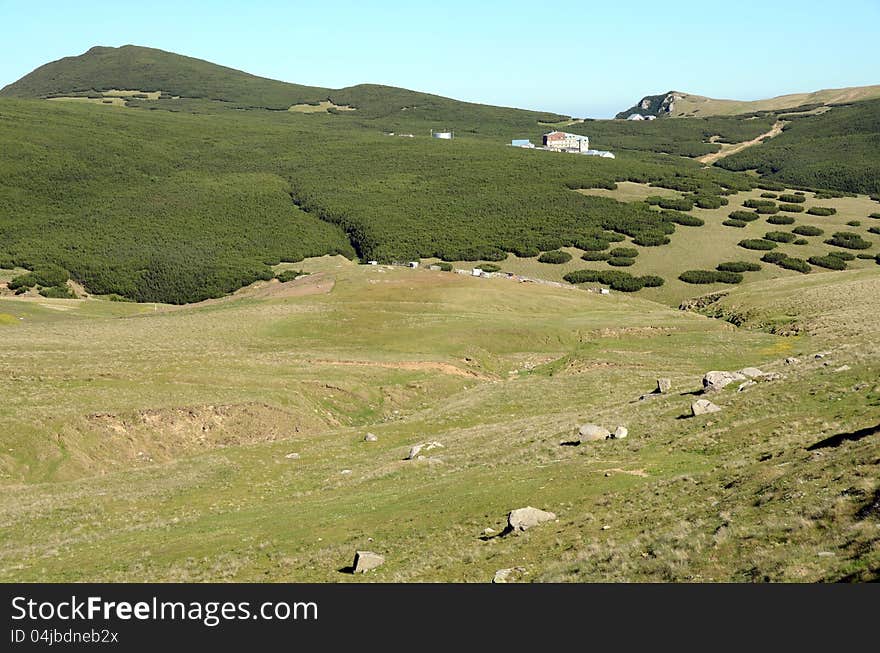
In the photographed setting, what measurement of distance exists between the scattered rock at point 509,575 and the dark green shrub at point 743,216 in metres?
121

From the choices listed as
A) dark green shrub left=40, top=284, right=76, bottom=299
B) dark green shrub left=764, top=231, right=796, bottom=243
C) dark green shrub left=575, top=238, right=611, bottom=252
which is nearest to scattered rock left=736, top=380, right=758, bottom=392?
dark green shrub left=575, top=238, right=611, bottom=252

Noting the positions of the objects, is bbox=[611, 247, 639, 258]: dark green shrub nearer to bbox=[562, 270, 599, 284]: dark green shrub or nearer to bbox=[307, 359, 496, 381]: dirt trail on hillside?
bbox=[562, 270, 599, 284]: dark green shrub

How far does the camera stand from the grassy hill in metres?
20.8

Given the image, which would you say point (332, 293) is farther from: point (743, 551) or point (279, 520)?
point (743, 551)

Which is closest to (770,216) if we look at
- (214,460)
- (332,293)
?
(332,293)

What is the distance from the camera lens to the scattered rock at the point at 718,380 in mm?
38750

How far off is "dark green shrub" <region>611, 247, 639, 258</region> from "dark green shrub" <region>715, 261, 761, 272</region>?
11071 millimetres

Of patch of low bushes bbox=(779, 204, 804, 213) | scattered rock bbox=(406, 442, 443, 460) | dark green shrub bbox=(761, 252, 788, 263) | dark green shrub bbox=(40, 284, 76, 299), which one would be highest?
patch of low bushes bbox=(779, 204, 804, 213)

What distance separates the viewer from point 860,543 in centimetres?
1647

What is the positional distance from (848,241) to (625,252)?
107 ft

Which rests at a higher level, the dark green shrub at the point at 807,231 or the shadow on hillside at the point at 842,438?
the shadow on hillside at the point at 842,438

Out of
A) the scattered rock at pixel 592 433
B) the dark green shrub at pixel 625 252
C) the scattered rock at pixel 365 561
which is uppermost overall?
the scattered rock at pixel 365 561

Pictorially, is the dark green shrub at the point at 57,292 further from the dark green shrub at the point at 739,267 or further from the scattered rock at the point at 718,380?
the scattered rock at the point at 718,380

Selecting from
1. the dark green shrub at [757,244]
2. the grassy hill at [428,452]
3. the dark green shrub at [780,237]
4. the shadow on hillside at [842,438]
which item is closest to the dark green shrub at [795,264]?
the dark green shrub at [757,244]
